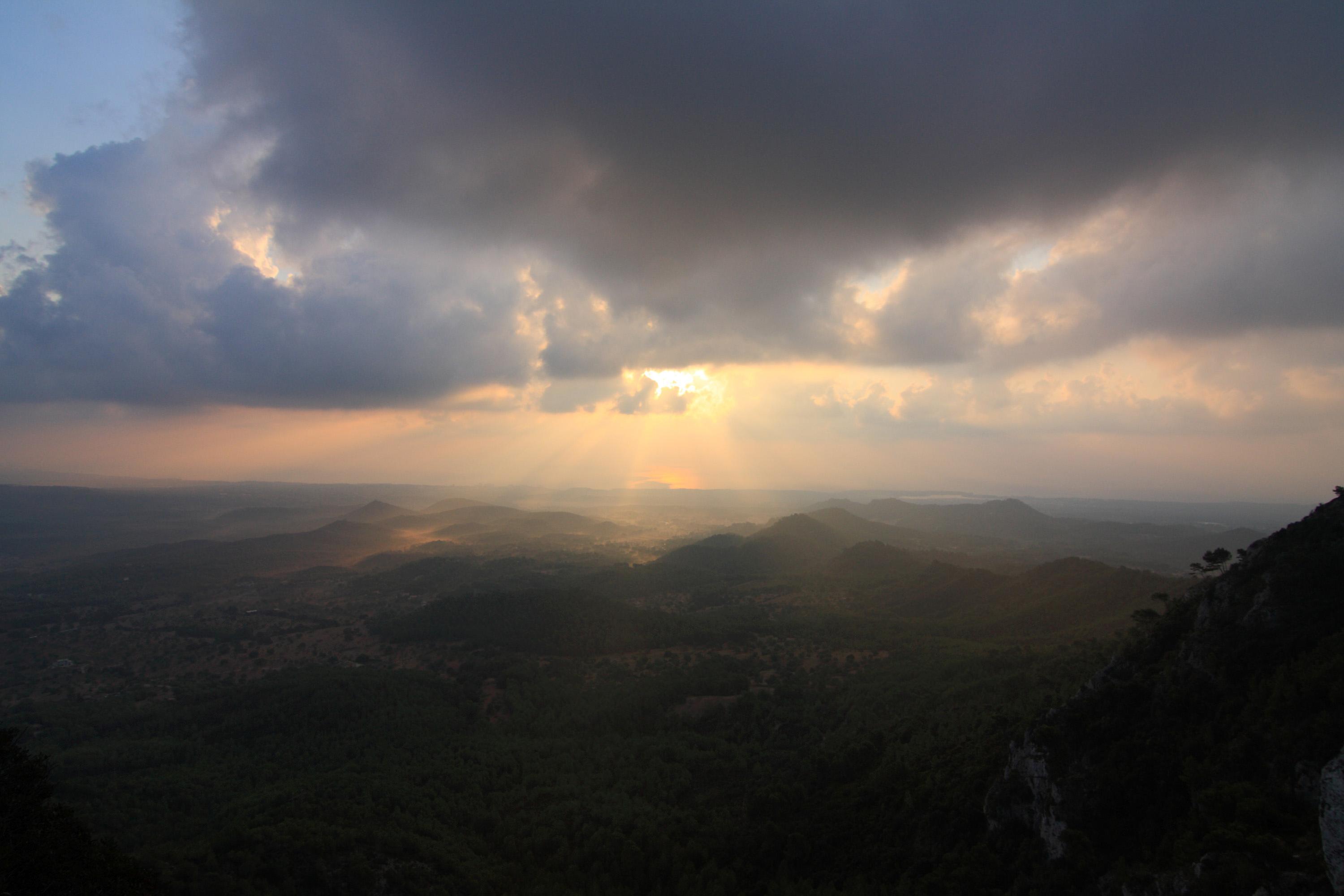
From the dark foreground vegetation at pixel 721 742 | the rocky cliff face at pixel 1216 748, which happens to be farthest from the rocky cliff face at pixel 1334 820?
the dark foreground vegetation at pixel 721 742

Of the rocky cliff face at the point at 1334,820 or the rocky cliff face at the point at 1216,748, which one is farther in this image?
the rocky cliff face at the point at 1216,748

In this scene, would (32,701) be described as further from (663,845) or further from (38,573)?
(38,573)

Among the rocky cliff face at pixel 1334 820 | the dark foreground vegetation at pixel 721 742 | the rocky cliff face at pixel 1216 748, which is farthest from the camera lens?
the dark foreground vegetation at pixel 721 742

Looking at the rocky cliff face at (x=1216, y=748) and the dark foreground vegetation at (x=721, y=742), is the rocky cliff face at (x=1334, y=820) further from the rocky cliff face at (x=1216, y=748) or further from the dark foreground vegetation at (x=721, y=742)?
the dark foreground vegetation at (x=721, y=742)

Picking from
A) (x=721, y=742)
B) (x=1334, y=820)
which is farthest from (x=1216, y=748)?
(x=721, y=742)

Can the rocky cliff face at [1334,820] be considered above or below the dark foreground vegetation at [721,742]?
above

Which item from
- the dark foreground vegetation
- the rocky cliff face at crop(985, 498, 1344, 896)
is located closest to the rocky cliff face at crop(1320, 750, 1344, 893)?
the rocky cliff face at crop(985, 498, 1344, 896)
